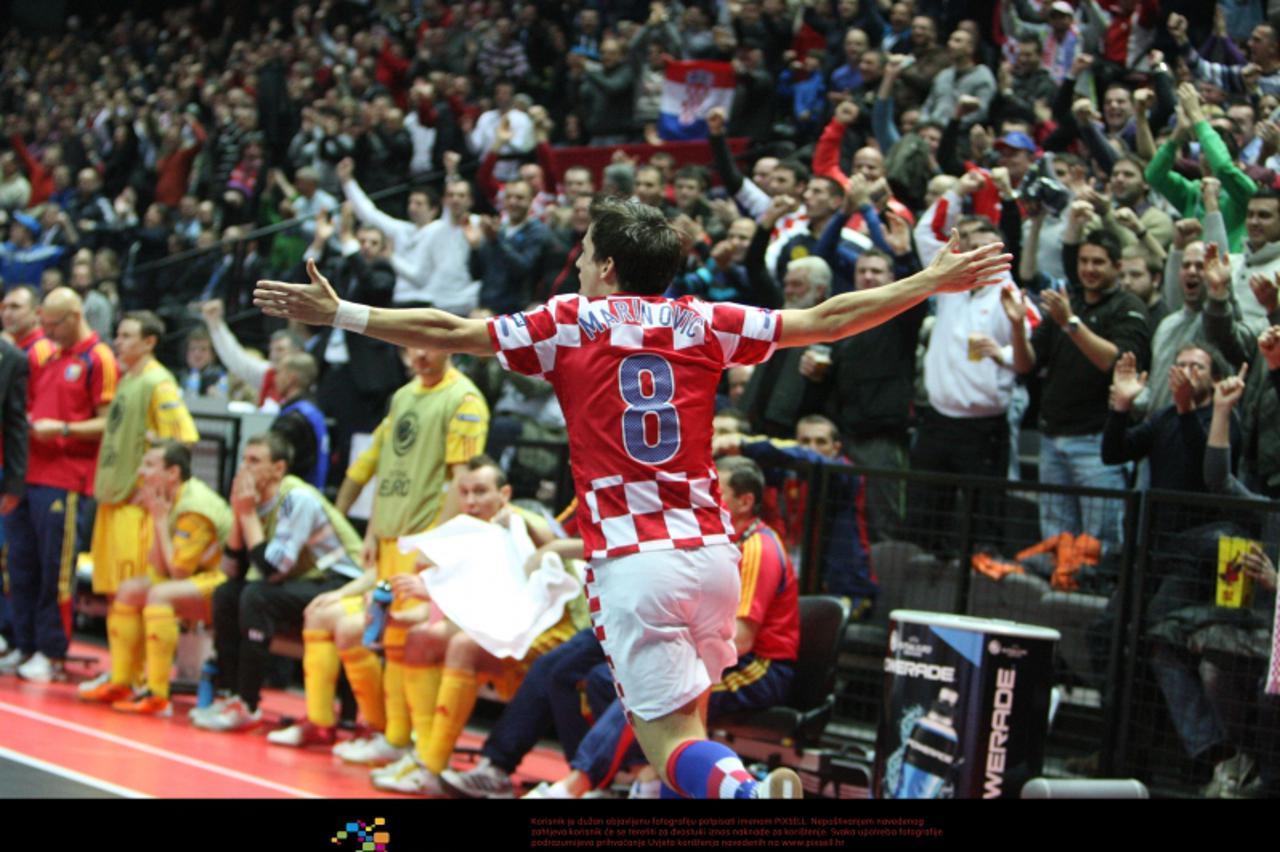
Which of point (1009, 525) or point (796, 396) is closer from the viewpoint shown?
point (1009, 525)

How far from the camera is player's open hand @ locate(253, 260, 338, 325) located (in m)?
4.34

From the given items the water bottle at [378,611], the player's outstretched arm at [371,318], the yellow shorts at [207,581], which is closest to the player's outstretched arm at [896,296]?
the player's outstretched arm at [371,318]

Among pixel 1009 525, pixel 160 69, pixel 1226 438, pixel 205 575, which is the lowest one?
pixel 205 575

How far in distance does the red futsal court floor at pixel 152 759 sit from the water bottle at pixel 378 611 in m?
0.70

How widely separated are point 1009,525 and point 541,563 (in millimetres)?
2198

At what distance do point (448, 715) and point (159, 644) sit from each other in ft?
8.22

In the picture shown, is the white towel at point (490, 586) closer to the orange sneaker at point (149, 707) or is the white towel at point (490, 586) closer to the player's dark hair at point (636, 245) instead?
the orange sneaker at point (149, 707)

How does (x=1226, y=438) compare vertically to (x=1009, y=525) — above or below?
above

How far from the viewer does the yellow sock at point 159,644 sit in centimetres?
935

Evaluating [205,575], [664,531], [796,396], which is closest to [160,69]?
[205,575]

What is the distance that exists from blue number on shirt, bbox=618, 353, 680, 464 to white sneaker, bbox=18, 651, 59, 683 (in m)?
6.80

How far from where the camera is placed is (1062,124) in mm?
11148

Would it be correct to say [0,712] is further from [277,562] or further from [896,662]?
[896,662]

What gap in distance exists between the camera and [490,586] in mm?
7590
